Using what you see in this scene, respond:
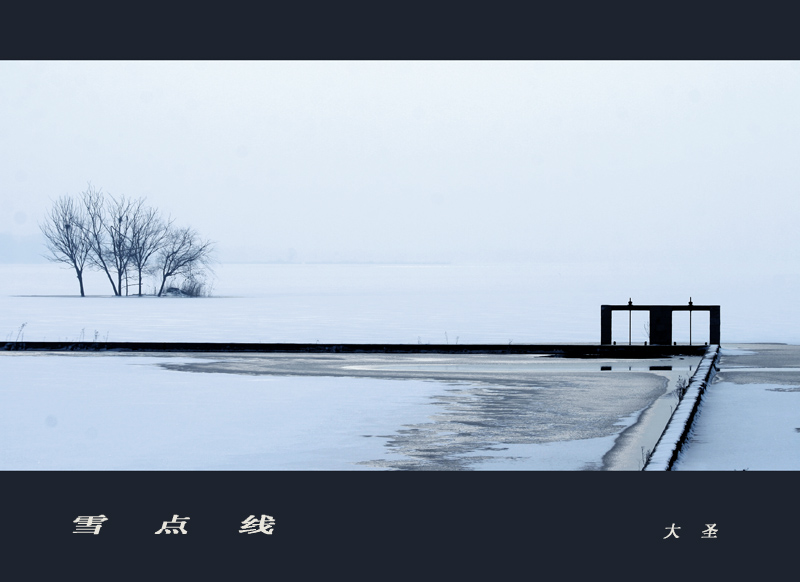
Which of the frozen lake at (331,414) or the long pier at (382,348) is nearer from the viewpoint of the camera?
the frozen lake at (331,414)

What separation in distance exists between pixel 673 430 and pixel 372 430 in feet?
10.9

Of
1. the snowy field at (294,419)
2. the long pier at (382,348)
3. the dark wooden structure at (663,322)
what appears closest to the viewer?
the snowy field at (294,419)

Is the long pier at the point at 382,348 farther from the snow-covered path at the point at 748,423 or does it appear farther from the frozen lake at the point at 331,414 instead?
the snow-covered path at the point at 748,423

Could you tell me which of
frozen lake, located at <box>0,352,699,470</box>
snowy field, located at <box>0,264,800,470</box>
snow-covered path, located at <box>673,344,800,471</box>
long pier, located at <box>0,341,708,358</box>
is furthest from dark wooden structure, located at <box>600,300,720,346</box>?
snow-covered path, located at <box>673,344,800,471</box>

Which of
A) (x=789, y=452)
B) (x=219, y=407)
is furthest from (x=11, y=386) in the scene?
(x=789, y=452)

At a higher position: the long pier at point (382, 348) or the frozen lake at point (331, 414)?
the long pier at point (382, 348)

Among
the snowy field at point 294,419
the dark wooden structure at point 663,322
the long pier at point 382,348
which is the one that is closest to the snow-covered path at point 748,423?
the snowy field at point 294,419

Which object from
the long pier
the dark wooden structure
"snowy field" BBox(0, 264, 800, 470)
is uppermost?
the dark wooden structure

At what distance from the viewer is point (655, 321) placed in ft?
69.3

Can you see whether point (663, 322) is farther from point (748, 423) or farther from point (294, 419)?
point (294, 419)

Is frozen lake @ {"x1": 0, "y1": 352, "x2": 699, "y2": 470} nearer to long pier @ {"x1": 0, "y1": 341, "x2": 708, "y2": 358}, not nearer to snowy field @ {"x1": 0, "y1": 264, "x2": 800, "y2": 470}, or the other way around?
snowy field @ {"x1": 0, "y1": 264, "x2": 800, "y2": 470}

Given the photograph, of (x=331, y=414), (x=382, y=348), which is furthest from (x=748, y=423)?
(x=382, y=348)

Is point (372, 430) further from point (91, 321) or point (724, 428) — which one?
point (91, 321)

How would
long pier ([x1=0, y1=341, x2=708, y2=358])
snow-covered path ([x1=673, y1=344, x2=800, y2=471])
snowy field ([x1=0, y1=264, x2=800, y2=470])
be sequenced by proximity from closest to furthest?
snow-covered path ([x1=673, y1=344, x2=800, y2=471])
snowy field ([x1=0, y1=264, x2=800, y2=470])
long pier ([x1=0, y1=341, x2=708, y2=358])
